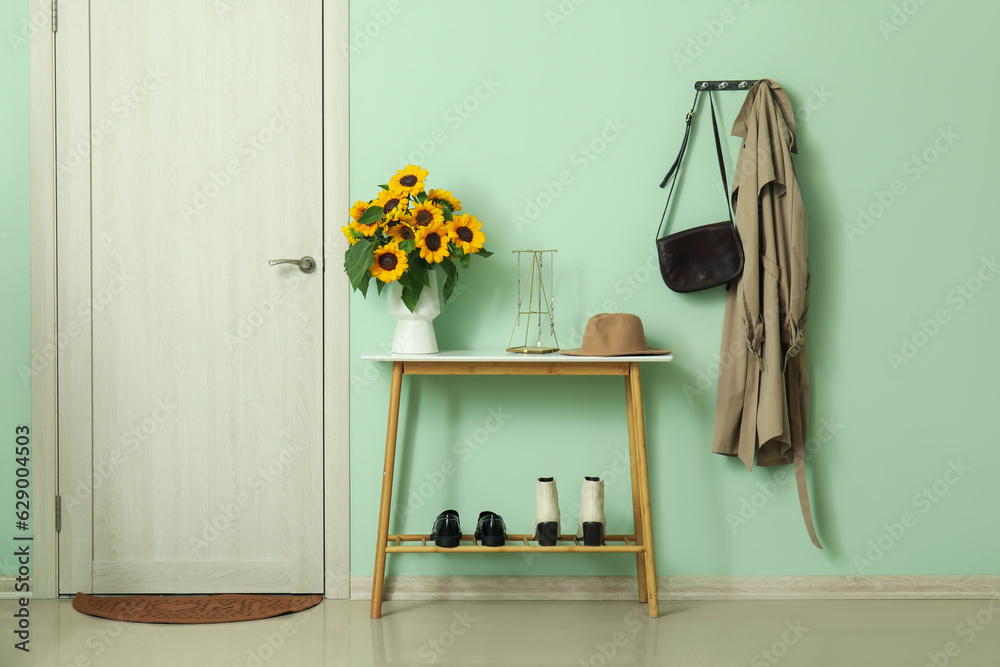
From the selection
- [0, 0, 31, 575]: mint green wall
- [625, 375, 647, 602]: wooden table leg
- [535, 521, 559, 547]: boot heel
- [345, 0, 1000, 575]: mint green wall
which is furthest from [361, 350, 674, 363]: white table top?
[0, 0, 31, 575]: mint green wall

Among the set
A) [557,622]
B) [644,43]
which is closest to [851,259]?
[644,43]

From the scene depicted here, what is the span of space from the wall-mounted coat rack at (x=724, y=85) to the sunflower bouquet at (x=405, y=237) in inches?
30.5

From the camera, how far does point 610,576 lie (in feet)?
7.07

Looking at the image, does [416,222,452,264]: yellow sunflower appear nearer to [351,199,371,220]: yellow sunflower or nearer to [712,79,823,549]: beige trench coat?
[351,199,371,220]: yellow sunflower

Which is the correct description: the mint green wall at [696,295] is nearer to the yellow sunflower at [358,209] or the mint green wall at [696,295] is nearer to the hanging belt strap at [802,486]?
the hanging belt strap at [802,486]

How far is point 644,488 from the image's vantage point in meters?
1.96

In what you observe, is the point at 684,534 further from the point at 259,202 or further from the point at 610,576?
the point at 259,202

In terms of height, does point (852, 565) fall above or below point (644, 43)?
below

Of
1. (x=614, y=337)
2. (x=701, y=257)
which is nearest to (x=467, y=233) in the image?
(x=614, y=337)

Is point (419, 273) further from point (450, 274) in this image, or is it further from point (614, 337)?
point (614, 337)

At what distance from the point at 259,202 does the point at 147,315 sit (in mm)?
468

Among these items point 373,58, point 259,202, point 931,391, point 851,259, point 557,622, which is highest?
point 373,58

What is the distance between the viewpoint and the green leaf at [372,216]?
76.2 inches

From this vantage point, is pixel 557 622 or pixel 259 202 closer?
pixel 557 622
